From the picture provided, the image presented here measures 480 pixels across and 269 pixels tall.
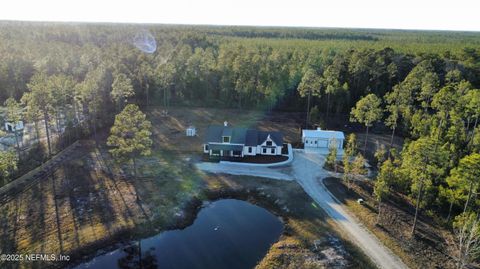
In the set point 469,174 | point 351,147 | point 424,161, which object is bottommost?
point 351,147

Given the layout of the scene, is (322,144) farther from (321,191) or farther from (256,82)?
(256,82)

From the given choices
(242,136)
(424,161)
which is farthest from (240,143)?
(424,161)

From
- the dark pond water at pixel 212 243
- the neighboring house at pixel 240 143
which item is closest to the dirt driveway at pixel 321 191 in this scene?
the neighboring house at pixel 240 143

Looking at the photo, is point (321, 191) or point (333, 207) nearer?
point (333, 207)

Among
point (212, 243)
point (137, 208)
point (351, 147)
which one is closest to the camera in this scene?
point (212, 243)

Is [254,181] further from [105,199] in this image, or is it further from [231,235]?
[105,199]

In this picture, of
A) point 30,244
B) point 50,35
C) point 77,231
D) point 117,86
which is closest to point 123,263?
point 77,231

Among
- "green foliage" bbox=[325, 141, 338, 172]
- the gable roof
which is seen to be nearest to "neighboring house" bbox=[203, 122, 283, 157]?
the gable roof

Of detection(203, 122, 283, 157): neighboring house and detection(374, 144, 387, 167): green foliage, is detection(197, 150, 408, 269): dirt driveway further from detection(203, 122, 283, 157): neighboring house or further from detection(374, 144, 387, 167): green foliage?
detection(374, 144, 387, 167): green foliage
